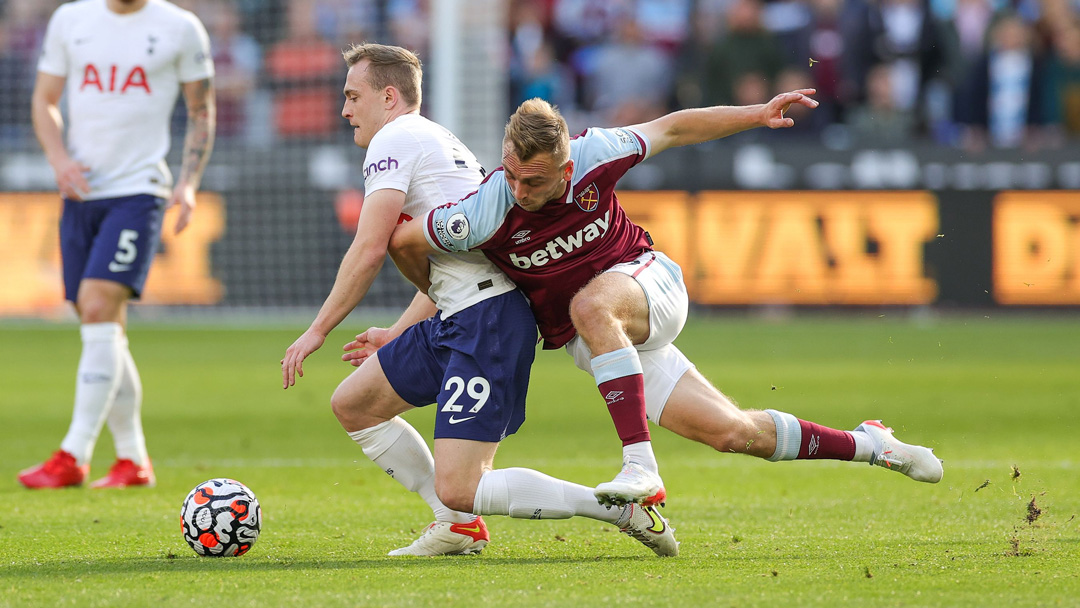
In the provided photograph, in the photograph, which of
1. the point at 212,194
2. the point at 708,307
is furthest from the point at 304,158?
the point at 708,307

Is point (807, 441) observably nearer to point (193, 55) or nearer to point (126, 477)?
point (126, 477)

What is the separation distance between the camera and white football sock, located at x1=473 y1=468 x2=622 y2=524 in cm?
454

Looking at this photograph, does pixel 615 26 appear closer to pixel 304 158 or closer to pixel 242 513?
pixel 304 158

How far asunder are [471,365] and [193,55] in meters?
3.12

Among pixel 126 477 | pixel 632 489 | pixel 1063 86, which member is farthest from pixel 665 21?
pixel 632 489

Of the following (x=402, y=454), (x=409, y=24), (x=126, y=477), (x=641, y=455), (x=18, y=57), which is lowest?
(x=126, y=477)

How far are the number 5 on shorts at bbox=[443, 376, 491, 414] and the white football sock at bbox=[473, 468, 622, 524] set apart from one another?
0.81 feet

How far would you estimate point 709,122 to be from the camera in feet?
16.2

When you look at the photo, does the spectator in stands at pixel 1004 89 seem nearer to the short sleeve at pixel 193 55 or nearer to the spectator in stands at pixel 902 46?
the spectator in stands at pixel 902 46

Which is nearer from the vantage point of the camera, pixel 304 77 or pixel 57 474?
pixel 57 474

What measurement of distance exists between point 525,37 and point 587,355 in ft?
42.3

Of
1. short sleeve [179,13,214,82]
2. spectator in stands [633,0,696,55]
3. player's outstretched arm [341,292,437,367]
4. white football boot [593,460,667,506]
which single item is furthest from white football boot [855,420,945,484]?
spectator in stands [633,0,696,55]

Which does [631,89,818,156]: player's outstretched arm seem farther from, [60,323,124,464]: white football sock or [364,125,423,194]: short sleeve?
[60,323,124,464]: white football sock

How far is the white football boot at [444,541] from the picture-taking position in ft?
15.8
